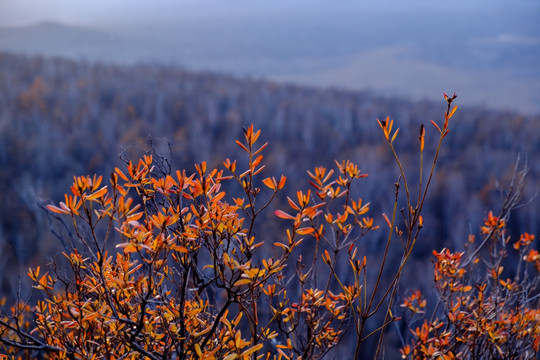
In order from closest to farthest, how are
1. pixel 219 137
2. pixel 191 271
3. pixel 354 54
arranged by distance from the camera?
1. pixel 191 271
2. pixel 219 137
3. pixel 354 54

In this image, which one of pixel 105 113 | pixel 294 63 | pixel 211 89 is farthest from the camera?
pixel 294 63

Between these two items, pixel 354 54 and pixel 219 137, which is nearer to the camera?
pixel 219 137

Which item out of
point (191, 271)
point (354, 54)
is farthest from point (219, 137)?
point (354, 54)

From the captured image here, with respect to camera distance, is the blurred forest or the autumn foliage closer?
the autumn foliage

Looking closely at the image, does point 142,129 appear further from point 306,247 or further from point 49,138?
point 306,247

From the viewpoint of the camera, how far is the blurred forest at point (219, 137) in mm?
11719

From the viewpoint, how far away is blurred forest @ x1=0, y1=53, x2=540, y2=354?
38.4ft

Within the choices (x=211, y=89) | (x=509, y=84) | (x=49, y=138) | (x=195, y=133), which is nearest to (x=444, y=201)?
(x=195, y=133)

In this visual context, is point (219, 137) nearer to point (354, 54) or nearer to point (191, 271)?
point (191, 271)

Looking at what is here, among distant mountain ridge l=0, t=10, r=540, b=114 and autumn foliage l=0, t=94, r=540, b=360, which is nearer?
autumn foliage l=0, t=94, r=540, b=360

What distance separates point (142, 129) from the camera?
57.3 ft

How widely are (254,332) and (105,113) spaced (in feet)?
63.0

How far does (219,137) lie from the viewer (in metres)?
19.1

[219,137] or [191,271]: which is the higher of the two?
[191,271]
